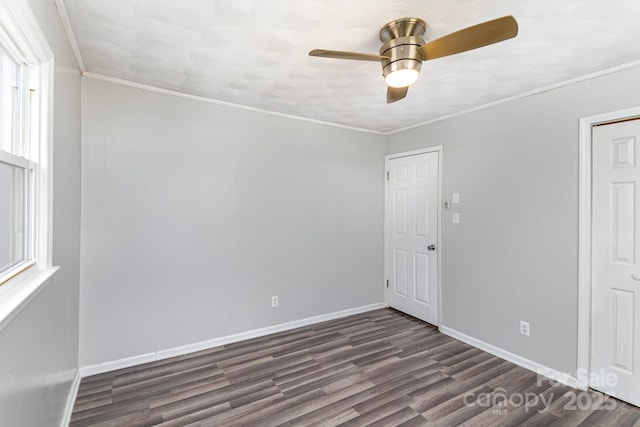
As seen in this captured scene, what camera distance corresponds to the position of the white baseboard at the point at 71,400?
6.17 ft

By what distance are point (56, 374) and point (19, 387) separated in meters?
0.69

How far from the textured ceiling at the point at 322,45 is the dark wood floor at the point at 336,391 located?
7.82 feet

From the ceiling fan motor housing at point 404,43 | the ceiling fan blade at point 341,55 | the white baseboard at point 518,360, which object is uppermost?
the ceiling fan motor housing at point 404,43

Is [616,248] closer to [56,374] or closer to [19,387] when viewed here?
[19,387]

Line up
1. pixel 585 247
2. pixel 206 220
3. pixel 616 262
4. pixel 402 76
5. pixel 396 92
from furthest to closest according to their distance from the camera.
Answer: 1. pixel 206 220
2. pixel 585 247
3. pixel 616 262
4. pixel 396 92
5. pixel 402 76

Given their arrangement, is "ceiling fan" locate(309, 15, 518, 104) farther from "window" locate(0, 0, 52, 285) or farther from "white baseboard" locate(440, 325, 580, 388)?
"white baseboard" locate(440, 325, 580, 388)

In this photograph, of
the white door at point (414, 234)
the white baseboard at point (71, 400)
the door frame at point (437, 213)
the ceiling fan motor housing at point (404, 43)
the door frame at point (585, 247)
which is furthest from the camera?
the white door at point (414, 234)

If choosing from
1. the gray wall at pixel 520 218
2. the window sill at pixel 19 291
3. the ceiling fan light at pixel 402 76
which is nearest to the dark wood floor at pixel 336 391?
the gray wall at pixel 520 218

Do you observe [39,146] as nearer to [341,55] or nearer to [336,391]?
[341,55]

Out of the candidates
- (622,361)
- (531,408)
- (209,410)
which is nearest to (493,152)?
(622,361)

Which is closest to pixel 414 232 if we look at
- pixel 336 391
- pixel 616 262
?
Result: pixel 616 262

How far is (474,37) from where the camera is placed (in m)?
1.46

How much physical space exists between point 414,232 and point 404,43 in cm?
245

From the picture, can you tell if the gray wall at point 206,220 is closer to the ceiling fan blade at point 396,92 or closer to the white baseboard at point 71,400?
the white baseboard at point 71,400
